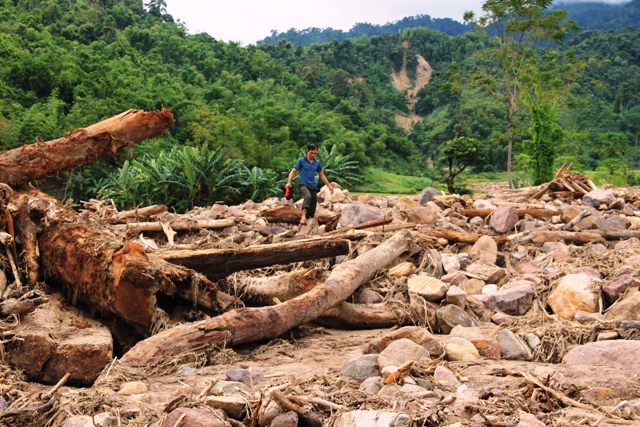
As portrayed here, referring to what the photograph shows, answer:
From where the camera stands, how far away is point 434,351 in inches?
131

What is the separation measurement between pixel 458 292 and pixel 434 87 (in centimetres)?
5418

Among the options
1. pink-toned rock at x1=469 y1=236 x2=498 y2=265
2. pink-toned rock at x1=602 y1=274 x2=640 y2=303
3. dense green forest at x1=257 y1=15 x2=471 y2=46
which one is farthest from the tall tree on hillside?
dense green forest at x1=257 y1=15 x2=471 y2=46

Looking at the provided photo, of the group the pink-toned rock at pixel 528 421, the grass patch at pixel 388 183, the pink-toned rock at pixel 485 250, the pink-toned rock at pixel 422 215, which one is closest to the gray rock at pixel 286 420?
the pink-toned rock at pixel 528 421

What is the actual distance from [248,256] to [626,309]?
2976mm

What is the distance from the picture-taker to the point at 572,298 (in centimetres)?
462

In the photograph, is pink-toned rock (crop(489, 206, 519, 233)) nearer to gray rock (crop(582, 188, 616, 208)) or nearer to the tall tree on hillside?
gray rock (crop(582, 188, 616, 208))

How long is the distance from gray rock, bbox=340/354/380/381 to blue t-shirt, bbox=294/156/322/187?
15.2ft

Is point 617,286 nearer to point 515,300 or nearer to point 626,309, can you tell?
point 626,309

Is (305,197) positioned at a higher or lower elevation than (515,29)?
lower

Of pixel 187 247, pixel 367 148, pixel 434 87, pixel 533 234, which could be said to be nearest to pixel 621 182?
pixel 367 148

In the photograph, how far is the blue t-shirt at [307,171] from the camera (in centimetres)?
755

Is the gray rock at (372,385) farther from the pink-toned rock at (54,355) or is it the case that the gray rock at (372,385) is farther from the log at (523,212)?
the log at (523,212)

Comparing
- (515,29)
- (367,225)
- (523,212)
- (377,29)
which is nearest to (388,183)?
(515,29)

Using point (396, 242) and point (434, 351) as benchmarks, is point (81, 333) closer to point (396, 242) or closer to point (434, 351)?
point (434, 351)
